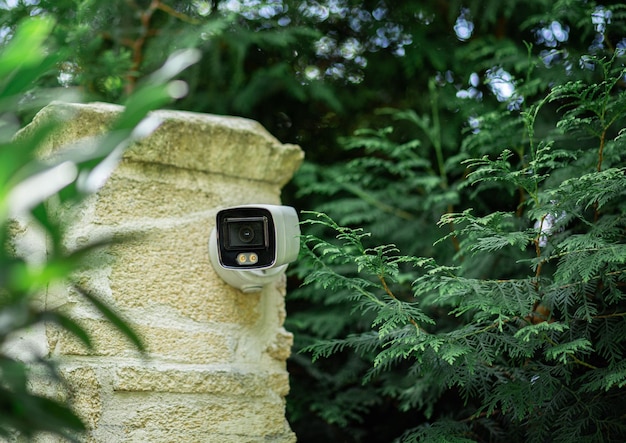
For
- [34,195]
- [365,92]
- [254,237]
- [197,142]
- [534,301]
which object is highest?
[34,195]

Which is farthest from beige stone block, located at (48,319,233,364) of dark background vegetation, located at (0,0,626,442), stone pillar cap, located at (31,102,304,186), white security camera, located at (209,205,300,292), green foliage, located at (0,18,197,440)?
dark background vegetation, located at (0,0,626,442)

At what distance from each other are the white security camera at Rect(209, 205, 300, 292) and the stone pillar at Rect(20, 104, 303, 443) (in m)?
0.10

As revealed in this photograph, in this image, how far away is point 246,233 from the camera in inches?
62.2

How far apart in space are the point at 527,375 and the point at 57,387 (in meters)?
1.13

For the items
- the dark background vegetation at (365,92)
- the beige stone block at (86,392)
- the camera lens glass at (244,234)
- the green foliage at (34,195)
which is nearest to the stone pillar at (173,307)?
the beige stone block at (86,392)

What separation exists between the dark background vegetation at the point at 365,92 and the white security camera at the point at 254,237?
0.88 m

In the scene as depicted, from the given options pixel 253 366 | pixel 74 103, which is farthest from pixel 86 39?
pixel 253 366

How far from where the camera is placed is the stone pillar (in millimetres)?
1495

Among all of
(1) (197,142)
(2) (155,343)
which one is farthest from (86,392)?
(1) (197,142)

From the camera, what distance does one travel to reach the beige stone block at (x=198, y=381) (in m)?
1.50

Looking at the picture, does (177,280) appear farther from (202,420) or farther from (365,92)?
(365,92)

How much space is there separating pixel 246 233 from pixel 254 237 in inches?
0.8

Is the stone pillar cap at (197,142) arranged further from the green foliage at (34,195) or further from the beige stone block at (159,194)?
the green foliage at (34,195)

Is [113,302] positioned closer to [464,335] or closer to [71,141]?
[71,141]
